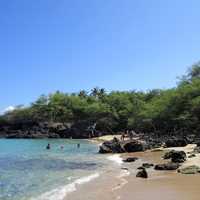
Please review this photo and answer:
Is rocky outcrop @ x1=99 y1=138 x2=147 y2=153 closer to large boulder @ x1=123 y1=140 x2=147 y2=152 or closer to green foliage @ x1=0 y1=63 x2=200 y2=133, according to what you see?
large boulder @ x1=123 y1=140 x2=147 y2=152

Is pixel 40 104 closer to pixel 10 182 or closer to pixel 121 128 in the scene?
pixel 121 128

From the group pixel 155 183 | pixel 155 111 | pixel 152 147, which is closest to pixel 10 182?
pixel 155 183

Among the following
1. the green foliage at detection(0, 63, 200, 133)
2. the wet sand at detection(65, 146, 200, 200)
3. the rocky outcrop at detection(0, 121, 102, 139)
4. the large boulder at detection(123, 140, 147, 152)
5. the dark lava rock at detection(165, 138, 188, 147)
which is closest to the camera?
the wet sand at detection(65, 146, 200, 200)

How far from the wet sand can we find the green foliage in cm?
3977

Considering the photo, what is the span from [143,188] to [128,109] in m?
97.2

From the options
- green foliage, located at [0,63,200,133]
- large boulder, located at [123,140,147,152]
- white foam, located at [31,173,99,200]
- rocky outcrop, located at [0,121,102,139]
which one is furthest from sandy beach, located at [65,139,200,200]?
rocky outcrop, located at [0,121,102,139]

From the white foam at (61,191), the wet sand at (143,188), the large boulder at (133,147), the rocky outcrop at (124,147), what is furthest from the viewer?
the rocky outcrop at (124,147)

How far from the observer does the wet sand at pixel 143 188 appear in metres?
19.7

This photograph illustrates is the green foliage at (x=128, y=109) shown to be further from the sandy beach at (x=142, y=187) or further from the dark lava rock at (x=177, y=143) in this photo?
the sandy beach at (x=142, y=187)

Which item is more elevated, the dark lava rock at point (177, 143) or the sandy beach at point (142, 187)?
the dark lava rock at point (177, 143)

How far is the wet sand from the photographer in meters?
19.7

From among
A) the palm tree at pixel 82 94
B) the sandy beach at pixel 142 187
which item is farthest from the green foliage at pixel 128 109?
the sandy beach at pixel 142 187

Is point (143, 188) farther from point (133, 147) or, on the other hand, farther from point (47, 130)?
point (47, 130)

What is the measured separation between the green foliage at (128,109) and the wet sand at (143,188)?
3977cm
